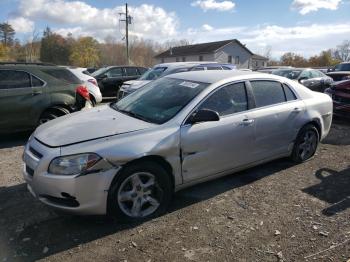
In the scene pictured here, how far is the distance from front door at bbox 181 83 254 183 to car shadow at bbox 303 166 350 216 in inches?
41.1

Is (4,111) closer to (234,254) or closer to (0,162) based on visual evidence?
(0,162)

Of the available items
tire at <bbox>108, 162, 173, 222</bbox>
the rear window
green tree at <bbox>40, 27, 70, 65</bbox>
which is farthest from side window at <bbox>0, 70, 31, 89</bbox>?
green tree at <bbox>40, 27, 70, 65</bbox>

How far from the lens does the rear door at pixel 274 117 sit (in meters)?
5.24

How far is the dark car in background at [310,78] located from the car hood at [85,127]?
12.5 m

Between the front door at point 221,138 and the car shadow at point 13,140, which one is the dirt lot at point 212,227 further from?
the car shadow at point 13,140

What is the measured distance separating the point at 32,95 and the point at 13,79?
49 centimetres

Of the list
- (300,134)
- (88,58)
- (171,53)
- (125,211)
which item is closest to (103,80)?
(300,134)

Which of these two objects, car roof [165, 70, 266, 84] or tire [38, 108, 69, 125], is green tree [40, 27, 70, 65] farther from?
car roof [165, 70, 266, 84]

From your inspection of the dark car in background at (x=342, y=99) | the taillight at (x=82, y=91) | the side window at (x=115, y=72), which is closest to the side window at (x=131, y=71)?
the side window at (x=115, y=72)

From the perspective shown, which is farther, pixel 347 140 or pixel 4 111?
pixel 347 140

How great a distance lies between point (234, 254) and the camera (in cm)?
357

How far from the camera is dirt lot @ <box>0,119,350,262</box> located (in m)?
3.58

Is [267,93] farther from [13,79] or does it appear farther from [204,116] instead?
[13,79]

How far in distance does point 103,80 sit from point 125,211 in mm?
12456
